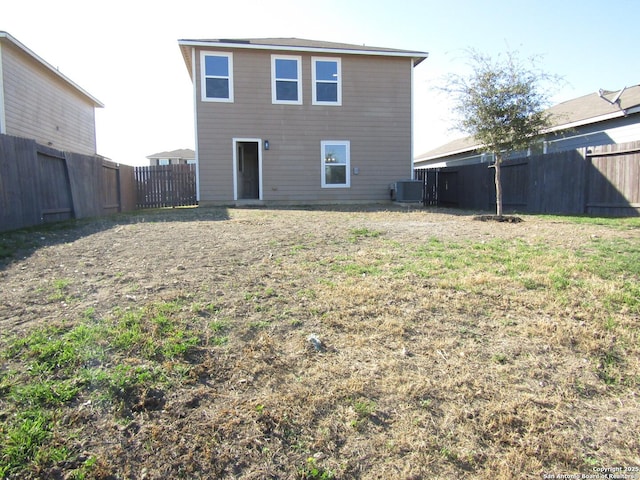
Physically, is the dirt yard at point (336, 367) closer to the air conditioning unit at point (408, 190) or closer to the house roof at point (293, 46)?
the air conditioning unit at point (408, 190)

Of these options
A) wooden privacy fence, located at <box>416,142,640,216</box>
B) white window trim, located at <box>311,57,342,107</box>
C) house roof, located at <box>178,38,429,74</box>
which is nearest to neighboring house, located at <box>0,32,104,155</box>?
house roof, located at <box>178,38,429,74</box>

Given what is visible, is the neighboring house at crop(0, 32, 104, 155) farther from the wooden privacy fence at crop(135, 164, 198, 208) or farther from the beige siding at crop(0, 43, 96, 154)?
the wooden privacy fence at crop(135, 164, 198, 208)

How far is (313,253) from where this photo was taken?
5090 millimetres

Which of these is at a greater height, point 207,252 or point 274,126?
point 274,126

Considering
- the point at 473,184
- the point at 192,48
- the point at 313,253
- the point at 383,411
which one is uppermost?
the point at 192,48

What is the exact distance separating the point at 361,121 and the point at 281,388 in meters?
12.5

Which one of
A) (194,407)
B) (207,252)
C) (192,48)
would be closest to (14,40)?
(192,48)

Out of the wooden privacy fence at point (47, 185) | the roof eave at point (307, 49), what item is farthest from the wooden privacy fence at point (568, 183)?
the wooden privacy fence at point (47, 185)

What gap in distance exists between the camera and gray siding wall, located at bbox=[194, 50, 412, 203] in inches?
512

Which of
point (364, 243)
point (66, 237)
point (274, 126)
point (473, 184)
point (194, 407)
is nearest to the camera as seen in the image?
point (194, 407)

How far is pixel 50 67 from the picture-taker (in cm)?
1457

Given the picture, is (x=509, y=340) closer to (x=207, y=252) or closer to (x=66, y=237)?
(x=207, y=252)

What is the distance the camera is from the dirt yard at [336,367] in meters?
→ 2.03

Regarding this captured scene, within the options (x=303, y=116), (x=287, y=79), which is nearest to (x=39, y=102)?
(x=287, y=79)
